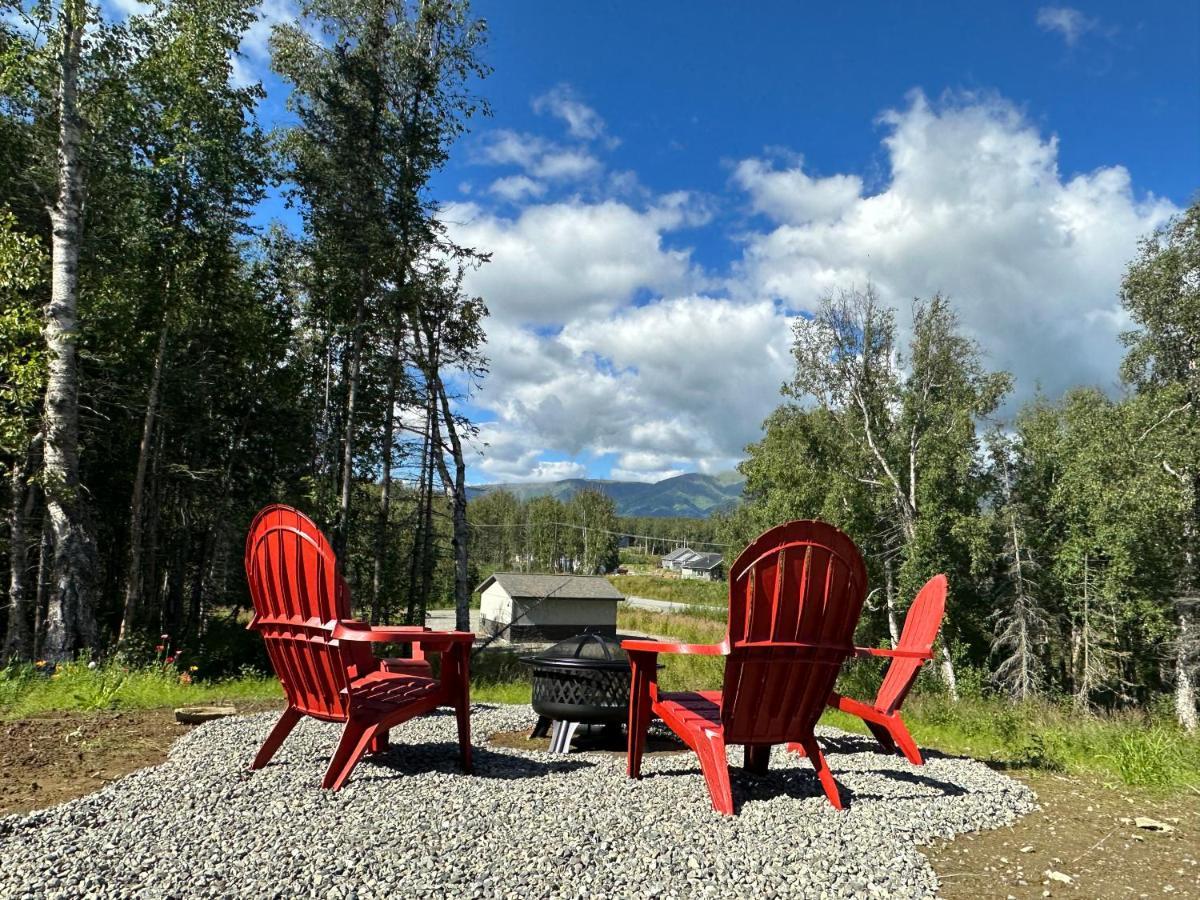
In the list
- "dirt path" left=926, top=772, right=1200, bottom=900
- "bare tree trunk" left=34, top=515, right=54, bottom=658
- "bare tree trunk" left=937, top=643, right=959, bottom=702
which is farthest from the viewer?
"bare tree trunk" left=937, top=643, right=959, bottom=702

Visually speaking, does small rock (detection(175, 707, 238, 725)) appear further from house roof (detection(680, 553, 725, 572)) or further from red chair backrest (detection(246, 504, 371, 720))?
house roof (detection(680, 553, 725, 572))

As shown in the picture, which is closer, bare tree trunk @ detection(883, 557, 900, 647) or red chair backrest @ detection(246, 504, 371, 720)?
red chair backrest @ detection(246, 504, 371, 720)

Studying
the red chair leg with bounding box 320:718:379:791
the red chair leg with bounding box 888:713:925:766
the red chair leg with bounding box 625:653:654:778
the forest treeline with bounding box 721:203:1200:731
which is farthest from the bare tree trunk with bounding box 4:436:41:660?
the forest treeline with bounding box 721:203:1200:731

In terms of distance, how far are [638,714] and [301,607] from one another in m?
1.97

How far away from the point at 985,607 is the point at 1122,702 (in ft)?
12.0

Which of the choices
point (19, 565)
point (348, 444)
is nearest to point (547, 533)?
point (348, 444)

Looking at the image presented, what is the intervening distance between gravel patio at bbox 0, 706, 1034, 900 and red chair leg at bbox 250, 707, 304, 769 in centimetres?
11

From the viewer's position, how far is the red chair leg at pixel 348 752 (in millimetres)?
3217

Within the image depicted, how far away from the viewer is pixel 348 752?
3.30 metres

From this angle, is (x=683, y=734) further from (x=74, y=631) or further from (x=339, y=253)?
(x=339, y=253)

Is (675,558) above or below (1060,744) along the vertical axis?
below

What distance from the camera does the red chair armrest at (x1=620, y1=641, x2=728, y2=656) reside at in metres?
3.27

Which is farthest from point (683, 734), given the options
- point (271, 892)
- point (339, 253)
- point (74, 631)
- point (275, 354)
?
point (275, 354)

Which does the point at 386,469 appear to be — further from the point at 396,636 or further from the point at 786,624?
the point at 786,624
